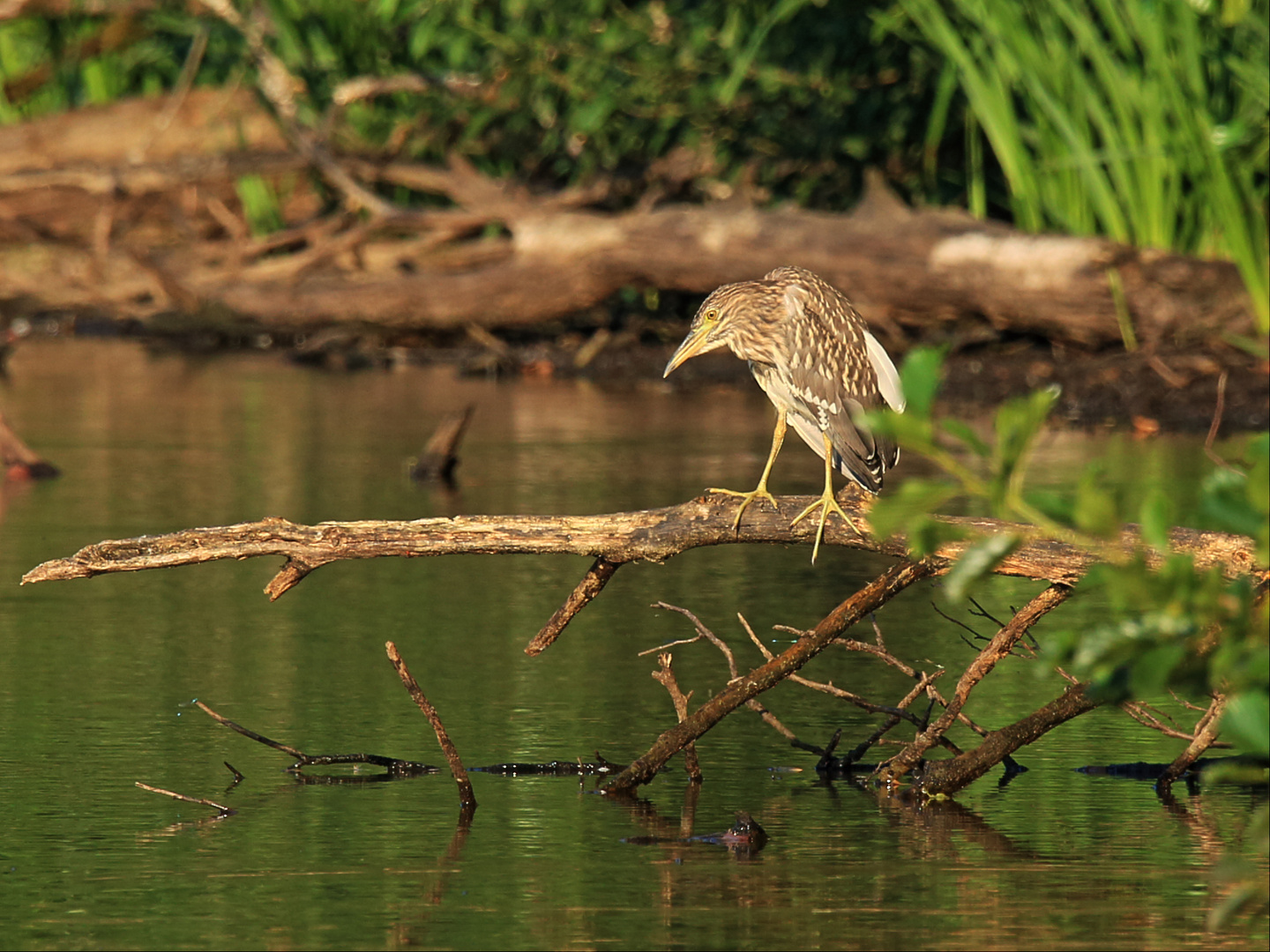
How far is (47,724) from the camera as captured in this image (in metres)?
6.36

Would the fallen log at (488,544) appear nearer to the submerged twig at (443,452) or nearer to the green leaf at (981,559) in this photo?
the green leaf at (981,559)

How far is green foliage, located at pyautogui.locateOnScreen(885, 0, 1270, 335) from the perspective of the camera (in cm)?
1430

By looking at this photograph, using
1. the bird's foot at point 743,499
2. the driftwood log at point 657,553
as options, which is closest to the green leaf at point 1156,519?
the driftwood log at point 657,553

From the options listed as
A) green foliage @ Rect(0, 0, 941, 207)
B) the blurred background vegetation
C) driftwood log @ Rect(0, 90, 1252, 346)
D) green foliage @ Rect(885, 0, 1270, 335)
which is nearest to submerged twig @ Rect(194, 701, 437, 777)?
the blurred background vegetation

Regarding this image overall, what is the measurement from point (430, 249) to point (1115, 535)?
1770 centimetres

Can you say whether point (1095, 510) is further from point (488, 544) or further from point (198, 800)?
point (198, 800)

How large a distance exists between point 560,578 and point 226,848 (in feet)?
14.1

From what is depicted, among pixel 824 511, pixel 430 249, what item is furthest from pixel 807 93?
pixel 824 511

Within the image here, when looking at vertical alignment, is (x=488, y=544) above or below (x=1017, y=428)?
below

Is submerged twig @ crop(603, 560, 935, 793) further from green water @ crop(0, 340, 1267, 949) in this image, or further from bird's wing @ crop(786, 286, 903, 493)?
bird's wing @ crop(786, 286, 903, 493)

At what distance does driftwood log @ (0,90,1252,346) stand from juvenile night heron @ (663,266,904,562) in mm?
8894

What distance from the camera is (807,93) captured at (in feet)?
59.6

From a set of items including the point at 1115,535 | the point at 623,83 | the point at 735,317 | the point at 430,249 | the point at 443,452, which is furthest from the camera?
the point at 430,249

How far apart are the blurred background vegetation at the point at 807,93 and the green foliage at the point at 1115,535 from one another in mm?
9129
